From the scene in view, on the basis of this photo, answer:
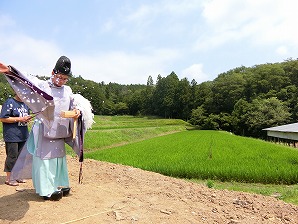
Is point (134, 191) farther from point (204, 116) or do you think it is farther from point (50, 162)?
point (204, 116)

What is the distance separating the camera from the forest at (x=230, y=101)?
4341cm

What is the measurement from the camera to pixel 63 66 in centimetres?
396

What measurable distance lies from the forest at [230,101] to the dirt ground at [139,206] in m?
26.2

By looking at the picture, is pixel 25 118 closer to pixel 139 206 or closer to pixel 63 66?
pixel 63 66

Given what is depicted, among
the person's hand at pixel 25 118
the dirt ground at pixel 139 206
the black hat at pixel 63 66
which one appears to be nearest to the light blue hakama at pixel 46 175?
the dirt ground at pixel 139 206

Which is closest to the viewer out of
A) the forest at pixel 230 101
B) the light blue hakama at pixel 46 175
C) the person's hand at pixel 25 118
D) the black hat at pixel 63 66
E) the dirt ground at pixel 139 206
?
the dirt ground at pixel 139 206

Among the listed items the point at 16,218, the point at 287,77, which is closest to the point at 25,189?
the point at 16,218

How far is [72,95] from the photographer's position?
421cm

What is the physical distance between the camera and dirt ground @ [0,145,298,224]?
3494 millimetres

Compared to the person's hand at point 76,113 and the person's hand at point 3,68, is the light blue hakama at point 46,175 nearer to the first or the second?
the person's hand at point 76,113

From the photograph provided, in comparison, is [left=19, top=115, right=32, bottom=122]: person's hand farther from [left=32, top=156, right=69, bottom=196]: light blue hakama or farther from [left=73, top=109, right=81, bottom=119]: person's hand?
[left=73, top=109, right=81, bottom=119]: person's hand

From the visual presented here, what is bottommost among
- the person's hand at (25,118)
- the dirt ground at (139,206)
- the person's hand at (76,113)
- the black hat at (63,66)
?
the dirt ground at (139,206)

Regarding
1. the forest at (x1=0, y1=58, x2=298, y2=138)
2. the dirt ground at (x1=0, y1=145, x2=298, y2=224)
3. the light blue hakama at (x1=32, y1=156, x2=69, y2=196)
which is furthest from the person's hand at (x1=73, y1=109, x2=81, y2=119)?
the forest at (x1=0, y1=58, x2=298, y2=138)

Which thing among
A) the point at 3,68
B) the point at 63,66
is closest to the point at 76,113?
the point at 63,66
